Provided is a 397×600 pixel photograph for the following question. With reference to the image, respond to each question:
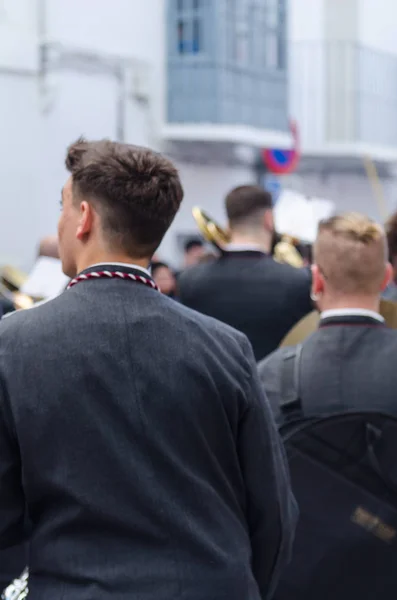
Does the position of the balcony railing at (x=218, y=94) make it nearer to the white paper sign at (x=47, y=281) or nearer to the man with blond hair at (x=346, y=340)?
the white paper sign at (x=47, y=281)

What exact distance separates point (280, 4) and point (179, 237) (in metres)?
3.44

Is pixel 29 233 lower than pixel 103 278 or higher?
lower

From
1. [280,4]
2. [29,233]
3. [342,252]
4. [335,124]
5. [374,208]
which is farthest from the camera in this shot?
[374,208]

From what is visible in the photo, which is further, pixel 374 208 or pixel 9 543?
→ pixel 374 208

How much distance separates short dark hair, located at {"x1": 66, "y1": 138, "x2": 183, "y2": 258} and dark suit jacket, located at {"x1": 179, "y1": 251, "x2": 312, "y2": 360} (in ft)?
7.35

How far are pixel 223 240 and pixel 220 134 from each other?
8373mm

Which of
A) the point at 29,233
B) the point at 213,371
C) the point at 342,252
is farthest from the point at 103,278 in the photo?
the point at 29,233

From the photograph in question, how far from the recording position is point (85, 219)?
2.16 meters

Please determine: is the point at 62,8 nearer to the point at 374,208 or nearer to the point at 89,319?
the point at 374,208

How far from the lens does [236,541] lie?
2.12 meters

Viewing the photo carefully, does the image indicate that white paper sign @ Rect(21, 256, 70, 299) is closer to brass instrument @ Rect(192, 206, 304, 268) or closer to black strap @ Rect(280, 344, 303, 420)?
brass instrument @ Rect(192, 206, 304, 268)

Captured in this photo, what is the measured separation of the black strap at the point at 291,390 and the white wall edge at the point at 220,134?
1017cm

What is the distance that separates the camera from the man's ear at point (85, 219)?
7.09 ft

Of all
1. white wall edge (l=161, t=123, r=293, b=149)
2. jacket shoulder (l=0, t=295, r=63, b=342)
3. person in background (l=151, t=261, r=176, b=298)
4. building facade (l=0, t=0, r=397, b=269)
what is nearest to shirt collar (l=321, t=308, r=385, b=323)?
jacket shoulder (l=0, t=295, r=63, b=342)
